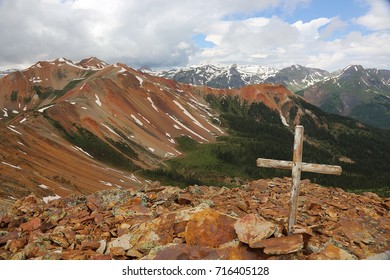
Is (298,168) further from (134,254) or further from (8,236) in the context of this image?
(8,236)

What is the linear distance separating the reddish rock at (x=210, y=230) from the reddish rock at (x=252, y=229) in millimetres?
612

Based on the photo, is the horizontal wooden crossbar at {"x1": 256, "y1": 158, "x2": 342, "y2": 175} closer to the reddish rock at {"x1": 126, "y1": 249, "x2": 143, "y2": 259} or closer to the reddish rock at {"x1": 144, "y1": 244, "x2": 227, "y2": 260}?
the reddish rock at {"x1": 144, "y1": 244, "x2": 227, "y2": 260}

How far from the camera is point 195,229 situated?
42.1 feet

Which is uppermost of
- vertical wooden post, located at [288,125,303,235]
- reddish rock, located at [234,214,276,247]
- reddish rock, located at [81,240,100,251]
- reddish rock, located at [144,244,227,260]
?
vertical wooden post, located at [288,125,303,235]

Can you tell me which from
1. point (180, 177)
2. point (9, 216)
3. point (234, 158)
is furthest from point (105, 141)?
point (9, 216)

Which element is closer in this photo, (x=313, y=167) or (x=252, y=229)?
(x=252, y=229)

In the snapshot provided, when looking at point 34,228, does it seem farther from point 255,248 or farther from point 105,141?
point 105,141

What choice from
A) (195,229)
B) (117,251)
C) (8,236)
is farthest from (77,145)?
(195,229)

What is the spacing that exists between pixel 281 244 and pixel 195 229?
3.39 m

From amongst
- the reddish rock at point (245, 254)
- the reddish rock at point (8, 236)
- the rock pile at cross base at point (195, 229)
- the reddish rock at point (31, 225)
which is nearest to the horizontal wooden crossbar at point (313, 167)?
the rock pile at cross base at point (195, 229)

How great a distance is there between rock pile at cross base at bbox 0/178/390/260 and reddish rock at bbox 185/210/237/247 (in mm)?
37

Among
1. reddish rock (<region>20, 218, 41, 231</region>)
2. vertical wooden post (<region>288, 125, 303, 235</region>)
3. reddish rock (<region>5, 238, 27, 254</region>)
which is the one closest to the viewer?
vertical wooden post (<region>288, 125, 303, 235</region>)

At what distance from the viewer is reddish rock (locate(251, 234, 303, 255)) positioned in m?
11.0

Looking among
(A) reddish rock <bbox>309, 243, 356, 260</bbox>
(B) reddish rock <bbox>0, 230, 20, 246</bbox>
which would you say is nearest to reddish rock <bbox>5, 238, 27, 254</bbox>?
(B) reddish rock <bbox>0, 230, 20, 246</bbox>
